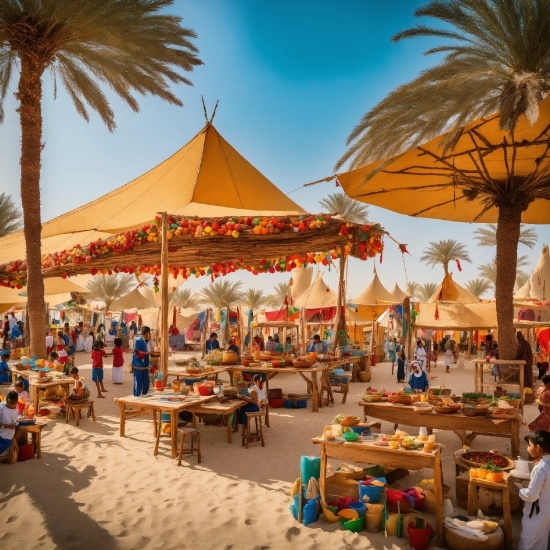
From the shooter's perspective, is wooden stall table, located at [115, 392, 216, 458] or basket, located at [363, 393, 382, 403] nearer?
wooden stall table, located at [115, 392, 216, 458]

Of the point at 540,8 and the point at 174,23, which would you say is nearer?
the point at 540,8

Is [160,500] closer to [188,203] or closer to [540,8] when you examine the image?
[188,203]

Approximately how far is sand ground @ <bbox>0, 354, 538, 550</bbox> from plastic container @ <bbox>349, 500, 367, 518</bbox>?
242mm

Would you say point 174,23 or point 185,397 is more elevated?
point 174,23

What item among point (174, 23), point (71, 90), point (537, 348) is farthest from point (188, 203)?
point (537, 348)

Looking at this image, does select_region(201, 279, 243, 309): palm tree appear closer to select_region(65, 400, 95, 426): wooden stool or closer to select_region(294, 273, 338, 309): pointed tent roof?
select_region(294, 273, 338, 309): pointed tent roof

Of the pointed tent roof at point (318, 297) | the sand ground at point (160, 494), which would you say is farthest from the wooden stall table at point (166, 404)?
the pointed tent roof at point (318, 297)

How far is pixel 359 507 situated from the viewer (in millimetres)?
5445

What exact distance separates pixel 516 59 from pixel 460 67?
982mm

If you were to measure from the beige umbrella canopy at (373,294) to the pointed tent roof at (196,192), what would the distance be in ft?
62.0

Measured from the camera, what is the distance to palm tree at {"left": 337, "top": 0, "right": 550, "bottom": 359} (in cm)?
884

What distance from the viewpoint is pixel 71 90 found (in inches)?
522

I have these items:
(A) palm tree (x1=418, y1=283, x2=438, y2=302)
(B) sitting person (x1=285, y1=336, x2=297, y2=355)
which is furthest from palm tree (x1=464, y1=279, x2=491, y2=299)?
(B) sitting person (x1=285, y1=336, x2=297, y2=355)

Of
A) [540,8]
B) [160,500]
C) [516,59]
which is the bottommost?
[160,500]
